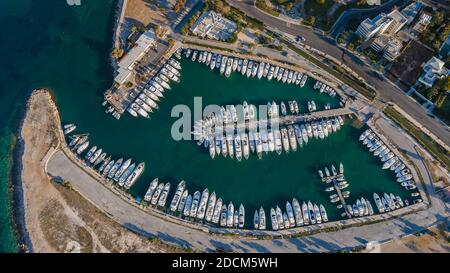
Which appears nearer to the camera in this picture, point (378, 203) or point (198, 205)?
point (198, 205)

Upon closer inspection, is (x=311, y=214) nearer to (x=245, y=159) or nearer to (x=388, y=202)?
(x=388, y=202)

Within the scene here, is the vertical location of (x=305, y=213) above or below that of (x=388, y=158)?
below

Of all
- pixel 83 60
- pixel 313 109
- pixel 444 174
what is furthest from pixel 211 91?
pixel 444 174

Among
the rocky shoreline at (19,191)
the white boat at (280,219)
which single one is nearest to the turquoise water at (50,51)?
the rocky shoreline at (19,191)

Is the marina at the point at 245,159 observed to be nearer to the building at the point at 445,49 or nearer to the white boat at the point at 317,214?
the white boat at the point at 317,214

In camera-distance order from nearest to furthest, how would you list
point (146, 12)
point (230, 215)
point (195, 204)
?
point (230, 215)
point (195, 204)
point (146, 12)

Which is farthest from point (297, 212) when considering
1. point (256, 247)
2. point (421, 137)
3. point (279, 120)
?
point (421, 137)
